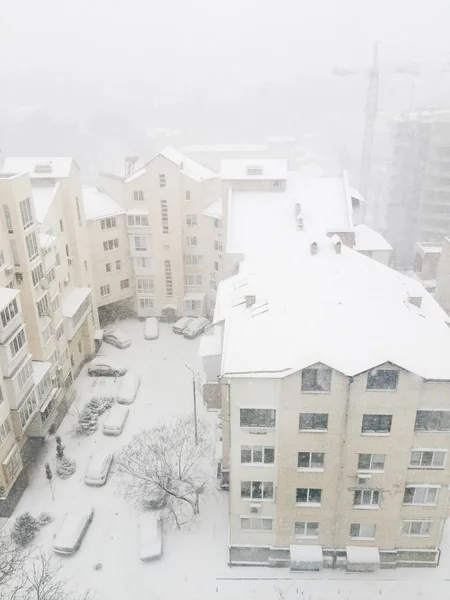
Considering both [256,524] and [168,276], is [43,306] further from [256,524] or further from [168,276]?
[256,524]

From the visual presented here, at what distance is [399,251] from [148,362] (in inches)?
1725

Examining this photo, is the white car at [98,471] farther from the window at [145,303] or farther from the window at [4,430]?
the window at [145,303]

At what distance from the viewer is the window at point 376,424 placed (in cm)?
2498

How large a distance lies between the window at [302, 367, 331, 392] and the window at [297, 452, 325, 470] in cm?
398

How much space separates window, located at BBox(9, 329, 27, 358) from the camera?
104 ft

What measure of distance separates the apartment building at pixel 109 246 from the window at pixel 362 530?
33.4 m

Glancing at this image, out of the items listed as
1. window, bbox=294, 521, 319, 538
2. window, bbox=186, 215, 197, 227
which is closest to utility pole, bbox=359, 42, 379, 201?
window, bbox=186, 215, 197, 227

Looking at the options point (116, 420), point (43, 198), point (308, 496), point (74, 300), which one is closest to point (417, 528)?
point (308, 496)

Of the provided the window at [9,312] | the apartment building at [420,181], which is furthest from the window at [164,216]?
the apartment building at [420,181]

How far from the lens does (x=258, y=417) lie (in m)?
25.5

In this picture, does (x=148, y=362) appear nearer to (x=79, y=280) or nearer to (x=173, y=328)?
(x=173, y=328)

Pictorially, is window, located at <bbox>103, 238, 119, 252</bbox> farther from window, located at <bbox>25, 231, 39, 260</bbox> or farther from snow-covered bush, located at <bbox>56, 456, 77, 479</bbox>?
snow-covered bush, located at <bbox>56, 456, 77, 479</bbox>

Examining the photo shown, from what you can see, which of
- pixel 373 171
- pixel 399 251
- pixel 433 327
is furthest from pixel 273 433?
pixel 373 171

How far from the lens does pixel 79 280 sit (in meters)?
46.8
